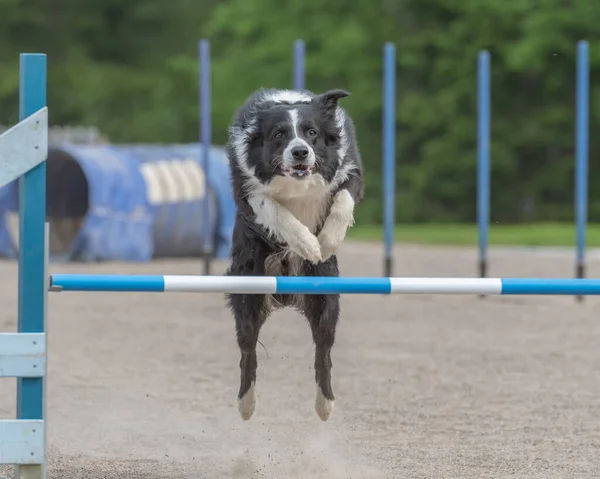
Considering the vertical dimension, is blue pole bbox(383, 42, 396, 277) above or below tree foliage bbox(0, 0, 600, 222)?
below

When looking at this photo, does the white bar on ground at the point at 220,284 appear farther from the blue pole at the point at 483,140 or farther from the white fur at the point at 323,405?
the blue pole at the point at 483,140

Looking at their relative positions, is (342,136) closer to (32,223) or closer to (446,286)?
(446,286)

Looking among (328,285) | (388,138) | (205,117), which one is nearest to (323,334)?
(328,285)

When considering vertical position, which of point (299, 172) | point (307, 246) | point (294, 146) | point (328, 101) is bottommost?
point (307, 246)

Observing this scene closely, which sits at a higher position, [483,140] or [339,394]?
[483,140]

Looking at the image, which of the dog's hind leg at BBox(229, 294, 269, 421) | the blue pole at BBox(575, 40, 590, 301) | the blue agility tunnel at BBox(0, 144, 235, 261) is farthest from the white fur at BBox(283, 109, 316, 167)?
the blue agility tunnel at BBox(0, 144, 235, 261)

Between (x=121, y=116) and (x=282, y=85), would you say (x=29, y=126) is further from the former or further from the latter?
(x=121, y=116)

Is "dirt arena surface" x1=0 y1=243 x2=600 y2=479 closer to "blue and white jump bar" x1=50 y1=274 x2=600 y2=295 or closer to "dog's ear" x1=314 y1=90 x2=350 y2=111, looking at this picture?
"blue and white jump bar" x1=50 y1=274 x2=600 y2=295

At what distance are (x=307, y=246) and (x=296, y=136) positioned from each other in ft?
1.56

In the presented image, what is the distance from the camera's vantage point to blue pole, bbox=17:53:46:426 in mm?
4312

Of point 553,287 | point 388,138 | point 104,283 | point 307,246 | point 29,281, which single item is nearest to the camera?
point 29,281

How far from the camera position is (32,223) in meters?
4.32

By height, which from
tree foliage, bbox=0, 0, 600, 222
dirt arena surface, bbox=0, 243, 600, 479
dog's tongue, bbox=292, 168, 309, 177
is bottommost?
dirt arena surface, bbox=0, 243, 600, 479

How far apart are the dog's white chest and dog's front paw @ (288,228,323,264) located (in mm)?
264
